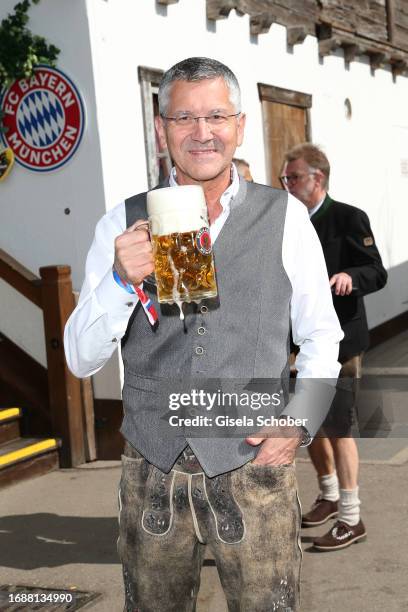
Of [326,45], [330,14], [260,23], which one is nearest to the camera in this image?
[260,23]

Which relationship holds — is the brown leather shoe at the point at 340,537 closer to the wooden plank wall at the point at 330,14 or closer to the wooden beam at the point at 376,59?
the wooden plank wall at the point at 330,14

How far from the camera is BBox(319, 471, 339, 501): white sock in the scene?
5.33 m

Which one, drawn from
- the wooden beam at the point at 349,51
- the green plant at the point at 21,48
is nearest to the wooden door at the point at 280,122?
the wooden beam at the point at 349,51

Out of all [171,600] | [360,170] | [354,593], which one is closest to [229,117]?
[171,600]

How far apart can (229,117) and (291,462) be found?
903 millimetres

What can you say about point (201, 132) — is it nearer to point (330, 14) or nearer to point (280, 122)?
point (280, 122)

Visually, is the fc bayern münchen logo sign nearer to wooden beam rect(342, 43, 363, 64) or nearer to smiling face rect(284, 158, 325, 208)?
smiling face rect(284, 158, 325, 208)

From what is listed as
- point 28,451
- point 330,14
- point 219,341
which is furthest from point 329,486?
point 330,14

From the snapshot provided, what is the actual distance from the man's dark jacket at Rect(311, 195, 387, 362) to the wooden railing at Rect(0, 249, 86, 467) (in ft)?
7.97

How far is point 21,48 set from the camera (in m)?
7.08

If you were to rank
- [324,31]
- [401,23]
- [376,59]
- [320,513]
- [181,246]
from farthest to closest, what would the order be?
[401,23] → [376,59] → [324,31] → [320,513] → [181,246]

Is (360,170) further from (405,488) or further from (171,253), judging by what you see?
(171,253)

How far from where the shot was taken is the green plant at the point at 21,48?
23.1ft

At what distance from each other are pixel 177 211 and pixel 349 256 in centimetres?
299
